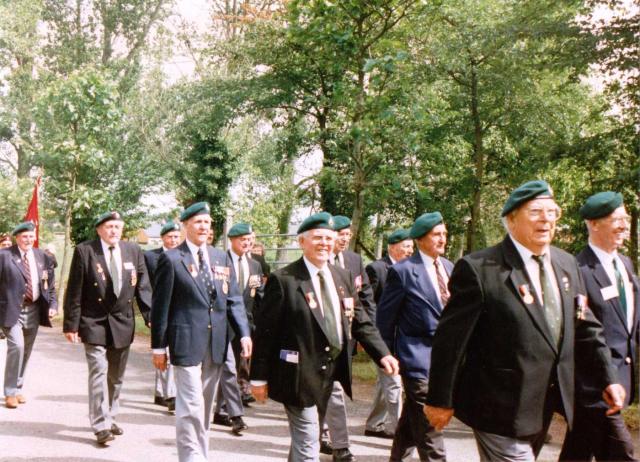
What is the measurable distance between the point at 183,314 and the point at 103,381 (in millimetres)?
1539

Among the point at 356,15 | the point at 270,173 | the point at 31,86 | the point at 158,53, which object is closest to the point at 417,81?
the point at 356,15

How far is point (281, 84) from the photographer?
20.2m

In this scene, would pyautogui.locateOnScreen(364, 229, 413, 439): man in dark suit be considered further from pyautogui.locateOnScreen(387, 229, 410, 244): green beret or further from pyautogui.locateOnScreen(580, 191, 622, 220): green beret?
pyautogui.locateOnScreen(580, 191, 622, 220): green beret

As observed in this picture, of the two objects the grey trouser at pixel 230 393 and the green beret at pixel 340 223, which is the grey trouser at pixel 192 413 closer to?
the grey trouser at pixel 230 393

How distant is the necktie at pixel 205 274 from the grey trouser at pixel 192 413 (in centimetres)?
45

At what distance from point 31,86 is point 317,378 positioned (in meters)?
32.6

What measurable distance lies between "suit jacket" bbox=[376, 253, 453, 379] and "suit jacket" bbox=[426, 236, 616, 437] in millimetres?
1978

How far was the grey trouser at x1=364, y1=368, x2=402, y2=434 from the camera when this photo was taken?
21.4 ft

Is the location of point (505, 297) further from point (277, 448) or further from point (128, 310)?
point (128, 310)

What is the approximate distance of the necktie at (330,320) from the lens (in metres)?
4.73

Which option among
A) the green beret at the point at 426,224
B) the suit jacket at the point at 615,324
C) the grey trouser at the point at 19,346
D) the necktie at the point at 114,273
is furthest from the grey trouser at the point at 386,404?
the grey trouser at the point at 19,346

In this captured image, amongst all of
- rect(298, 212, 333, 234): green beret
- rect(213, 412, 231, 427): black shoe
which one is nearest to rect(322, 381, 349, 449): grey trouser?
rect(298, 212, 333, 234): green beret

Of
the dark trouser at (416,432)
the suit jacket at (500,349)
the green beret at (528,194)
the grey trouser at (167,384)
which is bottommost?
the grey trouser at (167,384)

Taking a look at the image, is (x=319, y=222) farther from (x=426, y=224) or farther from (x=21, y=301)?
(x=21, y=301)
